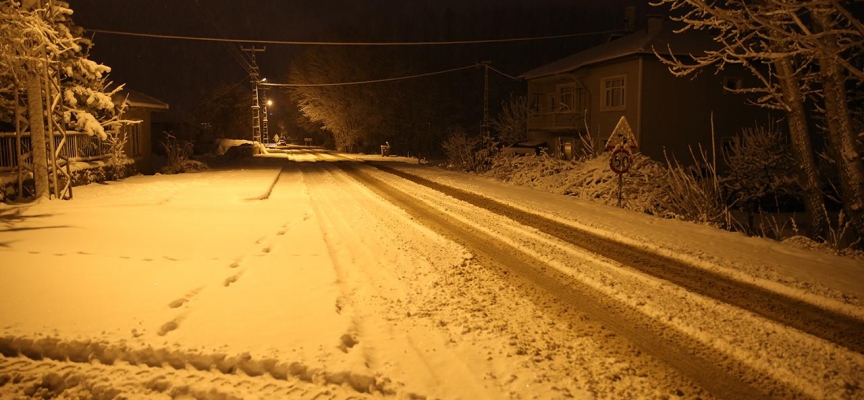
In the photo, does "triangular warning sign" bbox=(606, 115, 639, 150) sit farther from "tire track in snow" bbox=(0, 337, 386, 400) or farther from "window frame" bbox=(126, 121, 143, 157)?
"window frame" bbox=(126, 121, 143, 157)

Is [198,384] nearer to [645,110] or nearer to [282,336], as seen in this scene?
[282,336]

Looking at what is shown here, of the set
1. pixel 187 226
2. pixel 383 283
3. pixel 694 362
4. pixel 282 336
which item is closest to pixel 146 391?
pixel 282 336

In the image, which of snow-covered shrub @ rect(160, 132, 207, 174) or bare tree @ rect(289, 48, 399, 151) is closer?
snow-covered shrub @ rect(160, 132, 207, 174)

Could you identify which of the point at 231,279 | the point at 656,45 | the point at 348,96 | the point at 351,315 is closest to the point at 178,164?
the point at 231,279

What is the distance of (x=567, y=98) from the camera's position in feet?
111

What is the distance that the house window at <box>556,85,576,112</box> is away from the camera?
32419 mm

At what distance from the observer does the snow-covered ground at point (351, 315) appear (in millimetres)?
4281

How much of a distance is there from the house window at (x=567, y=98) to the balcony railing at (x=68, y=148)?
2240cm

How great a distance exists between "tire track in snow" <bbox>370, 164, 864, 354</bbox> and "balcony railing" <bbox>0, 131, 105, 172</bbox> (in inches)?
553

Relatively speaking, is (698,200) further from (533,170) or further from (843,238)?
(533,170)

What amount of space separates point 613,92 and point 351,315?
25570mm

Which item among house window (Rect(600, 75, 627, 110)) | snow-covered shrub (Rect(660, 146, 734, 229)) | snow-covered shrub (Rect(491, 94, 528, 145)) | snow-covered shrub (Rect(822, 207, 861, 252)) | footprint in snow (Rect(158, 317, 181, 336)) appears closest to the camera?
footprint in snow (Rect(158, 317, 181, 336))

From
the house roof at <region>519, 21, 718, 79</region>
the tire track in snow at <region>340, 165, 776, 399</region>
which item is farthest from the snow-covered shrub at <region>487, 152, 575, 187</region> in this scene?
the tire track in snow at <region>340, 165, 776, 399</region>

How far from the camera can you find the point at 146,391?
13.4 feet
